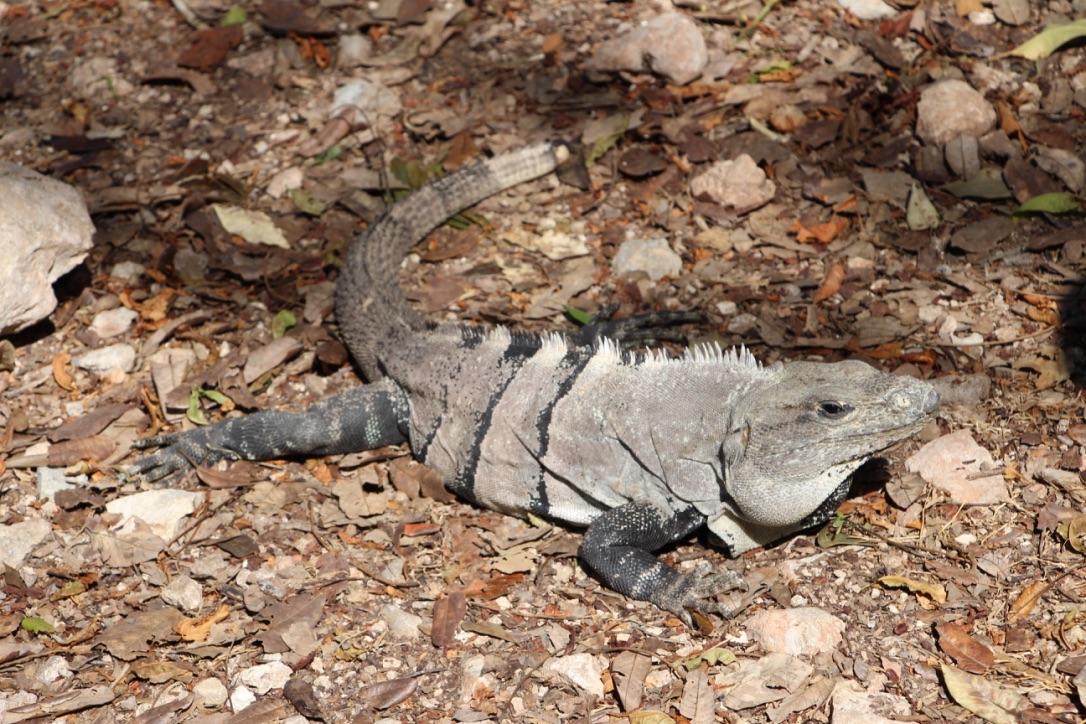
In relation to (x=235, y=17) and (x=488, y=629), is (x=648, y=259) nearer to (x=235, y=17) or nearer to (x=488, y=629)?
(x=488, y=629)

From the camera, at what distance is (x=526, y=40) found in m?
6.79

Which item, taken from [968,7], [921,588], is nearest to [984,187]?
[968,7]

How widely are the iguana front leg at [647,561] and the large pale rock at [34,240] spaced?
2933mm

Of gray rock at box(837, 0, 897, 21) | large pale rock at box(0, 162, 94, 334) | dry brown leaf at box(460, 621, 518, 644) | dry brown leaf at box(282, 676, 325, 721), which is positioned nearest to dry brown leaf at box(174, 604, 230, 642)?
dry brown leaf at box(282, 676, 325, 721)

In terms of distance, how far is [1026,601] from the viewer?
3.62m

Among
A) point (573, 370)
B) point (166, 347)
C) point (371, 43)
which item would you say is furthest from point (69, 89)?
point (573, 370)

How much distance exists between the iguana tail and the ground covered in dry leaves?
155 mm

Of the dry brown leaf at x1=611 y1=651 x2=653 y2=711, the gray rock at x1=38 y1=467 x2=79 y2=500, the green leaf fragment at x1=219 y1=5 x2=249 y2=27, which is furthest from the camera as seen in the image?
the green leaf fragment at x1=219 y1=5 x2=249 y2=27

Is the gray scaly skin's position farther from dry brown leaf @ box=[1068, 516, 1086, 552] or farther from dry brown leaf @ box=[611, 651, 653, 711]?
dry brown leaf @ box=[1068, 516, 1086, 552]

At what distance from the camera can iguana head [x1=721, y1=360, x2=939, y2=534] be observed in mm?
3719

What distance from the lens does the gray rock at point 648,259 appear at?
17.8 ft

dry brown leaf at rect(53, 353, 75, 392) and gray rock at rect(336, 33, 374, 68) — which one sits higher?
gray rock at rect(336, 33, 374, 68)

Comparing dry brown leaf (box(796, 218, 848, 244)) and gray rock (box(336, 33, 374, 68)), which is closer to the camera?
dry brown leaf (box(796, 218, 848, 244))

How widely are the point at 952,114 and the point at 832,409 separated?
2.68 meters
